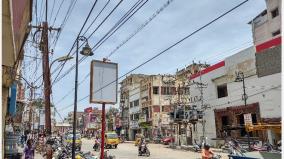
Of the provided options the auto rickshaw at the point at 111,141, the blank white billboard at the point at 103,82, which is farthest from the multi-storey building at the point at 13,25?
the auto rickshaw at the point at 111,141

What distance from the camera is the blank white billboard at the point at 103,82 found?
33.2ft

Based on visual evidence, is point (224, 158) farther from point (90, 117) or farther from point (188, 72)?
point (90, 117)

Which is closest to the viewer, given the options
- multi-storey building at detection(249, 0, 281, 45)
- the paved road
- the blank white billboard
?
the blank white billboard

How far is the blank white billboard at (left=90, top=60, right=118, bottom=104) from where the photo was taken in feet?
33.2

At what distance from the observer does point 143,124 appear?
204ft

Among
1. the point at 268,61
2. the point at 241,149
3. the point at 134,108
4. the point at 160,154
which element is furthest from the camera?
the point at 134,108

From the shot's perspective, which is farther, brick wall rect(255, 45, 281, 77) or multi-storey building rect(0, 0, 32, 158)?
brick wall rect(255, 45, 281, 77)

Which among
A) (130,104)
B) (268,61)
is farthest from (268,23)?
(130,104)

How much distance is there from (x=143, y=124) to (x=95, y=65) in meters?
52.9

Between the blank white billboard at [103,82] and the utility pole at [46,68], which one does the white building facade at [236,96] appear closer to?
the utility pole at [46,68]

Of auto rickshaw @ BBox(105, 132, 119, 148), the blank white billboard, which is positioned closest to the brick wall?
auto rickshaw @ BBox(105, 132, 119, 148)

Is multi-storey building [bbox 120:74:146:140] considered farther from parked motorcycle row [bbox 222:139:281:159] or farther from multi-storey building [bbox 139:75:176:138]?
parked motorcycle row [bbox 222:139:281:159]

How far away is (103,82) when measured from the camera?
10.2m

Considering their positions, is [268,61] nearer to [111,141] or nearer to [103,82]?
[111,141]
